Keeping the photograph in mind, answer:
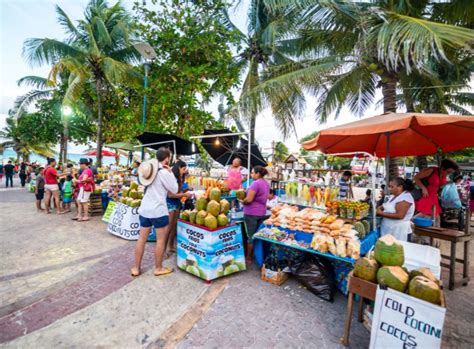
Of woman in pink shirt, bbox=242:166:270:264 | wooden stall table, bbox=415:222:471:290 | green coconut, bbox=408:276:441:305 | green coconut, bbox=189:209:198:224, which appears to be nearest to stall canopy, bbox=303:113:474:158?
woman in pink shirt, bbox=242:166:270:264

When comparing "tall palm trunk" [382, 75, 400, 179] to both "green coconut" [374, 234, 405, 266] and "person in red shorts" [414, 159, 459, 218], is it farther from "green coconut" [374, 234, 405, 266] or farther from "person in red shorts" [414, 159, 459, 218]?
"green coconut" [374, 234, 405, 266]

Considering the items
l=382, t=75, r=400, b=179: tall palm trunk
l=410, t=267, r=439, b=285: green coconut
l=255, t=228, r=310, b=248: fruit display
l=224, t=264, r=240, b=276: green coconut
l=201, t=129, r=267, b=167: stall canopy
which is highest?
l=382, t=75, r=400, b=179: tall palm trunk

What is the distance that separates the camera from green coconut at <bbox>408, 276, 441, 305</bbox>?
1.91 metres

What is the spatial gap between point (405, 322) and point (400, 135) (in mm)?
4786

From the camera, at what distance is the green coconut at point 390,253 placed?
230 cm

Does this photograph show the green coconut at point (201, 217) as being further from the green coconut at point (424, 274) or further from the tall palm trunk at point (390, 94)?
the tall palm trunk at point (390, 94)

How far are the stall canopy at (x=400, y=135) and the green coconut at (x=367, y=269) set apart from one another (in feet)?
6.24

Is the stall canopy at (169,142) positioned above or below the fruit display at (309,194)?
above

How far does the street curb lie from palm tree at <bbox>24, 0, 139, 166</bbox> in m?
9.30

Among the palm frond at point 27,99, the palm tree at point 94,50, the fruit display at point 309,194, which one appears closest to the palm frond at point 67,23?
the palm tree at point 94,50

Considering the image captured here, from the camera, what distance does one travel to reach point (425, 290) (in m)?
1.94

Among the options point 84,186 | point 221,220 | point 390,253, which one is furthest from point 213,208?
point 84,186

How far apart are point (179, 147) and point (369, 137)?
4.97 metres

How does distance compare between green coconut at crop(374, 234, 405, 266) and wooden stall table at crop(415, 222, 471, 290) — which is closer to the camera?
green coconut at crop(374, 234, 405, 266)
